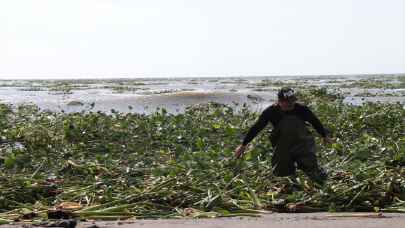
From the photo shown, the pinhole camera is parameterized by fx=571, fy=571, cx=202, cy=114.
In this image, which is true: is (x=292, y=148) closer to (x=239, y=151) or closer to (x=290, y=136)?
(x=290, y=136)

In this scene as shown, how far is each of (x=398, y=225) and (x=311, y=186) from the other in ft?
5.92

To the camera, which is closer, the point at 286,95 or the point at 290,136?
the point at 286,95

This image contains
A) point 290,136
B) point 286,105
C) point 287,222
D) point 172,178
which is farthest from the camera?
point 290,136

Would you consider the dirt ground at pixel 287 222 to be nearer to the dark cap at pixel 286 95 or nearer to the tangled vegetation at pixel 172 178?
the tangled vegetation at pixel 172 178

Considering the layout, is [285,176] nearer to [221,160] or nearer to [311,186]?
[311,186]

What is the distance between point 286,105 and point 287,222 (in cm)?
223

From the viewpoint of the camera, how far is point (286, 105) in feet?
25.2

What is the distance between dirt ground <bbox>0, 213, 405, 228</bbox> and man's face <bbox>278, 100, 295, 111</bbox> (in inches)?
74.0

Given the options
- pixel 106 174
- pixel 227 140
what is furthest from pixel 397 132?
pixel 106 174

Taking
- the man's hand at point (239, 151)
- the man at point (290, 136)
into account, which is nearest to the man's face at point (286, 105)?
the man at point (290, 136)

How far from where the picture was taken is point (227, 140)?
465 inches

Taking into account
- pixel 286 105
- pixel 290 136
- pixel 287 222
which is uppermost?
pixel 286 105

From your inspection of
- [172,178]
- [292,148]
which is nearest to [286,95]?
[292,148]

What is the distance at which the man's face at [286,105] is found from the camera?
7.63m
